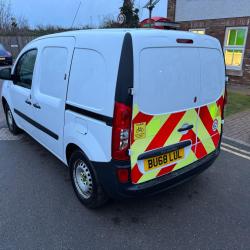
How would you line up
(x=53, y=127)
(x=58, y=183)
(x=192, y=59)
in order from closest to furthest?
(x=192, y=59) < (x=53, y=127) < (x=58, y=183)

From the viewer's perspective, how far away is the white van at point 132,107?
2.31m

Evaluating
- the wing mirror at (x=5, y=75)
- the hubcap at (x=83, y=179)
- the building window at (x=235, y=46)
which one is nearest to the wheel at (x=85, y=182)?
the hubcap at (x=83, y=179)

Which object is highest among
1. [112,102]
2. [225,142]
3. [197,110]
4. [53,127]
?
[112,102]

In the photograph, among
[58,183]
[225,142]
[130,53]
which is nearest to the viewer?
[130,53]

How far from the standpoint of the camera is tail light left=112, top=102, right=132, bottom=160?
2.28 meters

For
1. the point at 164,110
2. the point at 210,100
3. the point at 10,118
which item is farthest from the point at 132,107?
the point at 10,118

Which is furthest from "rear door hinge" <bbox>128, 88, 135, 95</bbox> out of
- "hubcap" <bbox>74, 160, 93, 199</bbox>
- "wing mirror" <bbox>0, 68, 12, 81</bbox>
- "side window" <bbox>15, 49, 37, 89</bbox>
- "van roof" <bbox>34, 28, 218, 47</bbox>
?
"wing mirror" <bbox>0, 68, 12, 81</bbox>

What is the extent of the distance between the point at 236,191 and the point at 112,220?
5.48 ft

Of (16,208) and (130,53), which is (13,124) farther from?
(130,53)

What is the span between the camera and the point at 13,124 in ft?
17.0

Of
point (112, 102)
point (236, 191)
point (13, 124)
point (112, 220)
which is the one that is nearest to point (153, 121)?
point (112, 102)

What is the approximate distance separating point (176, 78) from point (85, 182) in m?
1.53

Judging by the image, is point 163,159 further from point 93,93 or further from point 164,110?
point 93,93

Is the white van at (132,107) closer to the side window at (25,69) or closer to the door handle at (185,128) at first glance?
the door handle at (185,128)
